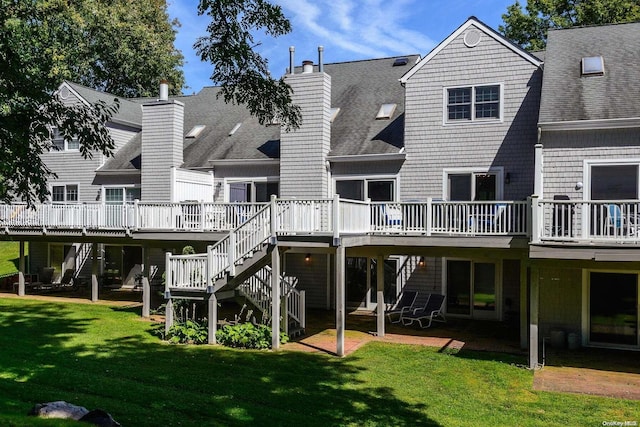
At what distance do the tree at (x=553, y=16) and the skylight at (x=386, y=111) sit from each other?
12648 millimetres

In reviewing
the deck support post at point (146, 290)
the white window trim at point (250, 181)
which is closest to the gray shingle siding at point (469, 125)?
the white window trim at point (250, 181)

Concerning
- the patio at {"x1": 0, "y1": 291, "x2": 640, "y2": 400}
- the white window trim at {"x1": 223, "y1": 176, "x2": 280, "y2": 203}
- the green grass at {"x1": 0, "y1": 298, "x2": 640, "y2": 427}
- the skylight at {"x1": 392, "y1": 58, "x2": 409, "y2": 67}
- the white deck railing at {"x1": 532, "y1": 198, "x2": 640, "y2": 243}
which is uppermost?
the skylight at {"x1": 392, "y1": 58, "x2": 409, "y2": 67}

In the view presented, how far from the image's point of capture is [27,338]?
13547 millimetres

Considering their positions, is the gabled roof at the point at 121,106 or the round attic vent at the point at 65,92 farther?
the round attic vent at the point at 65,92

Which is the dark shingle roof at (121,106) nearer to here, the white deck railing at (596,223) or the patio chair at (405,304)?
the patio chair at (405,304)

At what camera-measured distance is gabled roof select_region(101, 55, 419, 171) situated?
1842 cm

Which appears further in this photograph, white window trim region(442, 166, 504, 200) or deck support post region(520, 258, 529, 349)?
white window trim region(442, 166, 504, 200)

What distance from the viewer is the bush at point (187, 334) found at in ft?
45.1

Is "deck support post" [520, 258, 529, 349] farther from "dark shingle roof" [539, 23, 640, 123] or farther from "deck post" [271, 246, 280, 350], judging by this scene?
"deck post" [271, 246, 280, 350]

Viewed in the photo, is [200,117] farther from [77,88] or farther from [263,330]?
[263,330]

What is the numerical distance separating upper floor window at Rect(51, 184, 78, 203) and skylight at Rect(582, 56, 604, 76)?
20021 millimetres

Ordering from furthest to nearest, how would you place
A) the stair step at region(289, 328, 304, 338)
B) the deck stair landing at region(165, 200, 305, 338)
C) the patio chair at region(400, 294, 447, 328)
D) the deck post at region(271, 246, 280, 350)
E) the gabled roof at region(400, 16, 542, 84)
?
the patio chair at region(400, 294, 447, 328), the gabled roof at region(400, 16, 542, 84), the stair step at region(289, 328, 304, 338), the deck stair landing at region(165, 200, 305, 338), the deck post at region(271, 246, 280, 350)

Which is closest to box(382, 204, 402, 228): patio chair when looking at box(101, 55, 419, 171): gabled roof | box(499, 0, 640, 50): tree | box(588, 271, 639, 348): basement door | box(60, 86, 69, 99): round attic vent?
box(101, 55, 419, 171): gabled roof

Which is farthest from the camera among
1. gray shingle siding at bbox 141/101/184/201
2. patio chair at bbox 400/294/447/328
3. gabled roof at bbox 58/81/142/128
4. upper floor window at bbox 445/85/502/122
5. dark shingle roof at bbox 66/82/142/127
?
dark shingle roof at bbox 66/82/142/127
